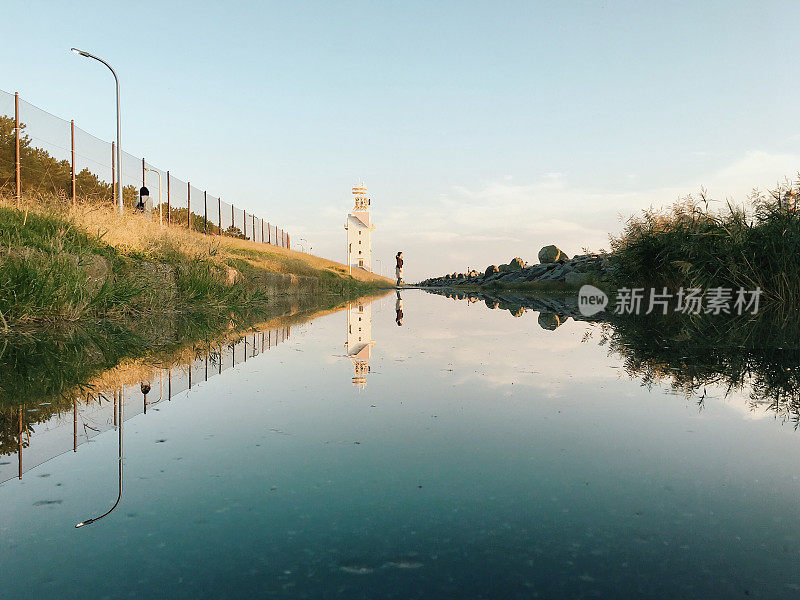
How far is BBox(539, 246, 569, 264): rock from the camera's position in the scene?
4328 cm

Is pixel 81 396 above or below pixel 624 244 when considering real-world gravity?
Answer: below

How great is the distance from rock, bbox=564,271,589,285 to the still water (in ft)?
86.4

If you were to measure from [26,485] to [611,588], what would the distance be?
7.20ft

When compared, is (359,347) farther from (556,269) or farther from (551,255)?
(551,255)

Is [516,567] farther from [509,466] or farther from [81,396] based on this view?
[81,396]

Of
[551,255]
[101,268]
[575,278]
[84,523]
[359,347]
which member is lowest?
[84,523]

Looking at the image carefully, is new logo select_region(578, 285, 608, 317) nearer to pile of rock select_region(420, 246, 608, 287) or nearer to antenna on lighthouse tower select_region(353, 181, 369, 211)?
pile of rock select_region(420, 246, 608, 287)

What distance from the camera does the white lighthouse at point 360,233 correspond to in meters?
90.1

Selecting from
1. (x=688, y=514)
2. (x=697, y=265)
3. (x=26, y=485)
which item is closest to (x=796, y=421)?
(x=688, y=514)

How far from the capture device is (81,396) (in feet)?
12.1

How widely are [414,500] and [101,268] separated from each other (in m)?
8.32

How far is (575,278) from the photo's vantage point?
99.4 feet

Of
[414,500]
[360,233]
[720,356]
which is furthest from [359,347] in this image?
[360,233]

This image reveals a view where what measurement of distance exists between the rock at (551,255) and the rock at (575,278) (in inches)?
466
